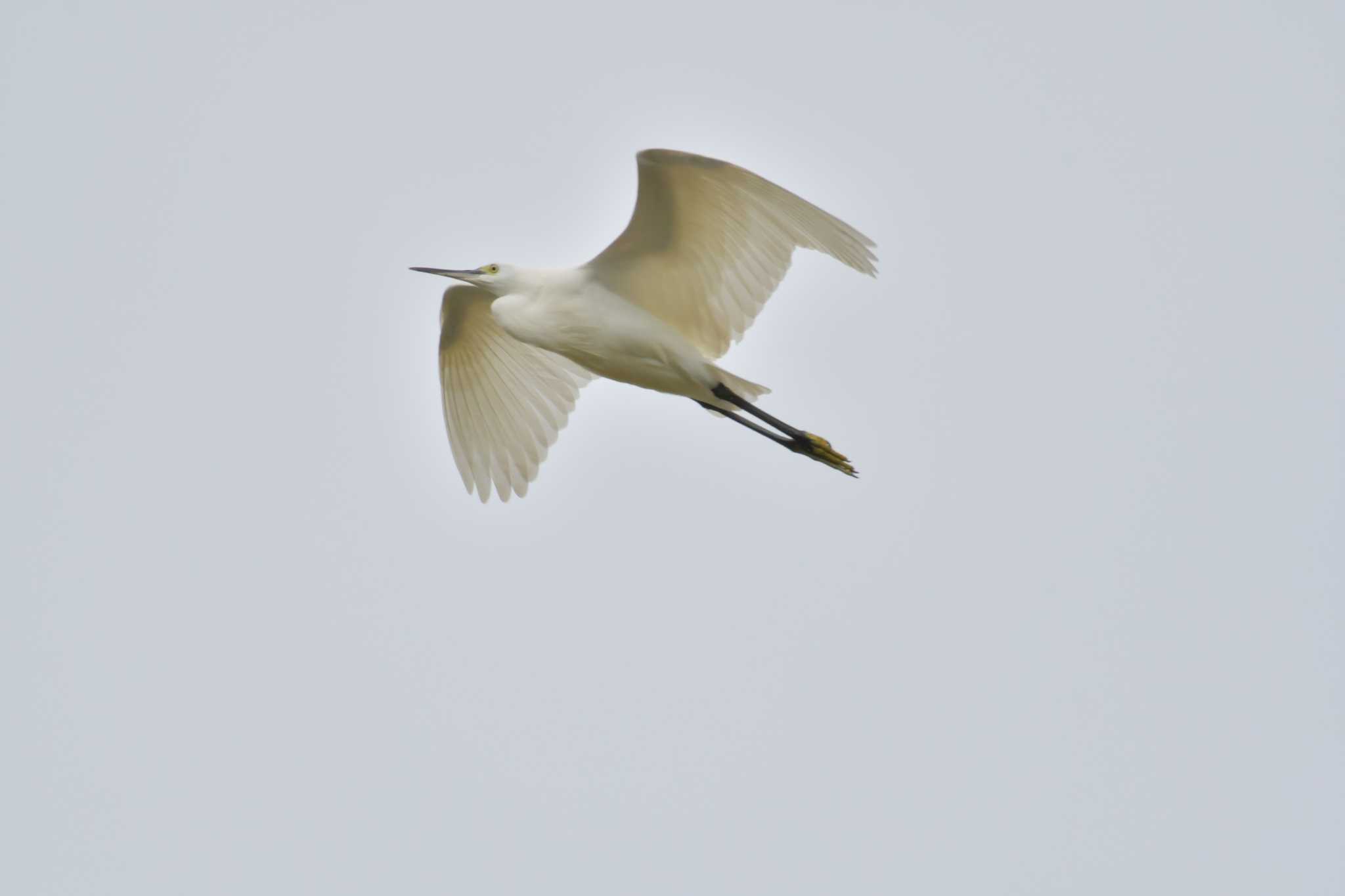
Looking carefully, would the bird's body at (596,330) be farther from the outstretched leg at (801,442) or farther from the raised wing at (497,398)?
the raised wing at (497,398)

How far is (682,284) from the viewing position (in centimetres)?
1378

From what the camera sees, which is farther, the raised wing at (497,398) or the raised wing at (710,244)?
the raised wing at (497,398)

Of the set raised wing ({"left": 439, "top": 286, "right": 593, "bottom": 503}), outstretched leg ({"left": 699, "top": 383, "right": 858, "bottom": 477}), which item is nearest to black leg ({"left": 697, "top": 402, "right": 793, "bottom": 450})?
outstretched leg ({"left": 699, "top": 383, "right": 858, "bottom": 477})

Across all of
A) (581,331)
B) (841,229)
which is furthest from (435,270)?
(841,229)

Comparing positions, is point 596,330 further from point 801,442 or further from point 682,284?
point 801,442

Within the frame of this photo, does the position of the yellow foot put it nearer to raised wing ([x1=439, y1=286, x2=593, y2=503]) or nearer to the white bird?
the white bird

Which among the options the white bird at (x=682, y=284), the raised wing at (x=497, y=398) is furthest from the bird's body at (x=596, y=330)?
the raised wing at (x=497, y=398)

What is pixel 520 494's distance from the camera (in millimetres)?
15445

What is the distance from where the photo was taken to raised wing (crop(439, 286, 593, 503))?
1550 cm

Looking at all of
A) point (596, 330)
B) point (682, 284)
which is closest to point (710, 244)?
point (682, 284)

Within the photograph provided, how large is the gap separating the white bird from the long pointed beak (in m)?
0.01

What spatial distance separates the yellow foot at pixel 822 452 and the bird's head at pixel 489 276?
2.38 m

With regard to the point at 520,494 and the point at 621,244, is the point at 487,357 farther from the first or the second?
the point at 621,244

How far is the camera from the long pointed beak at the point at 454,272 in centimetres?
1424
